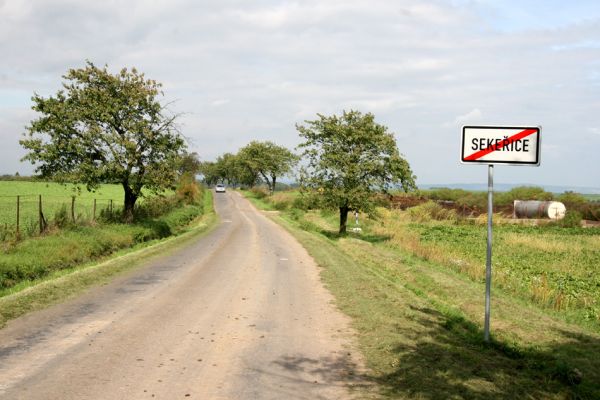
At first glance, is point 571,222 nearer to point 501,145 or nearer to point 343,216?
point 343,216

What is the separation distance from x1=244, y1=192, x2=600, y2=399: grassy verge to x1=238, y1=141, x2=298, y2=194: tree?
76.0 m

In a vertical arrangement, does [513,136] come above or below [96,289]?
above

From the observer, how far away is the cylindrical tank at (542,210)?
50.8 meters

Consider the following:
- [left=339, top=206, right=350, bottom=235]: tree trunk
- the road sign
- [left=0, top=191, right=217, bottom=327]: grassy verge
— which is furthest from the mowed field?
the road sign

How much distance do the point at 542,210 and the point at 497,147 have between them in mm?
48546

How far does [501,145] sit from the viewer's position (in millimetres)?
7484

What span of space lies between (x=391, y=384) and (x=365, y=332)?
240 centimetres

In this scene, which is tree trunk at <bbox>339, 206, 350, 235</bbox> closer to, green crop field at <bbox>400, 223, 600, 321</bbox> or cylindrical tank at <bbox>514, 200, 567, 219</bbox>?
green crop field at <bbox>400, 223, 600, 321</bbox>

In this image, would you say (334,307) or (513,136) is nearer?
(513,136)

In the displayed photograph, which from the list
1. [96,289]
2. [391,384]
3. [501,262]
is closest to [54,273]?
[96,289]

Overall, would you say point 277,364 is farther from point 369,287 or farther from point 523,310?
point 523,310

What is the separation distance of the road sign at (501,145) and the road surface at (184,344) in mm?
3344

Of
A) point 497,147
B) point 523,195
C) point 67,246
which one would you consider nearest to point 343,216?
point 67,246

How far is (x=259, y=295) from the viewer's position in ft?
36.9
